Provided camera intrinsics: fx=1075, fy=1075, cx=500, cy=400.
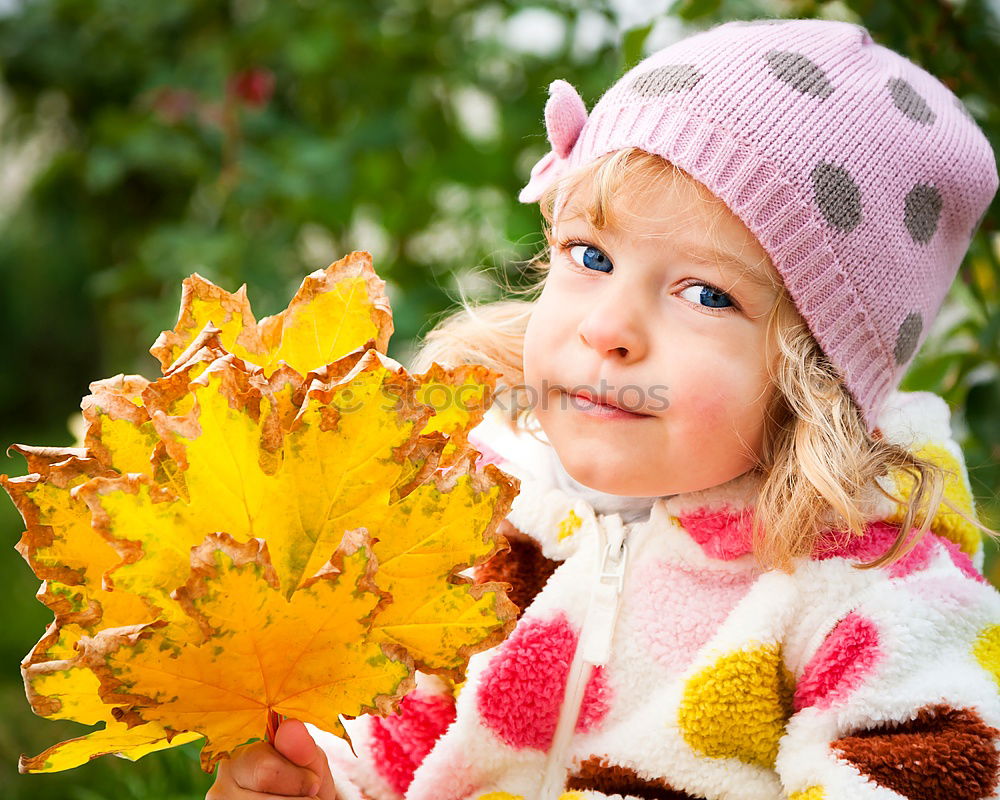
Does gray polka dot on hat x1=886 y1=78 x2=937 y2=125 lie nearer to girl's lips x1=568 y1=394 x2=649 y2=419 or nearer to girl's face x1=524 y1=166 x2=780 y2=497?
girl's face x1=524 y1=166 x2=780 y2=497

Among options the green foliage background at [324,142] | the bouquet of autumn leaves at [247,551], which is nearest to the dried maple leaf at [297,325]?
the bouquet of autumn leaves at [247,551]

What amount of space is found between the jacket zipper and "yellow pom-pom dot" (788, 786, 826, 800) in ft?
0.61

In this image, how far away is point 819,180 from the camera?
0.88 m

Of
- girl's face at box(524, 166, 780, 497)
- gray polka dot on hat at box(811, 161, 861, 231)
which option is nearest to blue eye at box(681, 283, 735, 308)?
girl's face at box(524, 166, 780, 497)

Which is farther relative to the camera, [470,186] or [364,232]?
[364,232]

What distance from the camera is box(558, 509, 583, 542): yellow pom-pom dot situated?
3.26 feet

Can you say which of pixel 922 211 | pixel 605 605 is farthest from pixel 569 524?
pixel 922 211

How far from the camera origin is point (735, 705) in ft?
2.91

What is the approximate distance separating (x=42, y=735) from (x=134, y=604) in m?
1.74

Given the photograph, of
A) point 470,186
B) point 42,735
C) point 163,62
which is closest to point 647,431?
point 470,186

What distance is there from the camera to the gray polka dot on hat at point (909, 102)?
3.10 feet

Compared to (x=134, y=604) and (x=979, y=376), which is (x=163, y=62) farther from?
(x=134, y=604)

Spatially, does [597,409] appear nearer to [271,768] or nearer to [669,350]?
[669,350]

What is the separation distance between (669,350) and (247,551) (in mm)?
382
